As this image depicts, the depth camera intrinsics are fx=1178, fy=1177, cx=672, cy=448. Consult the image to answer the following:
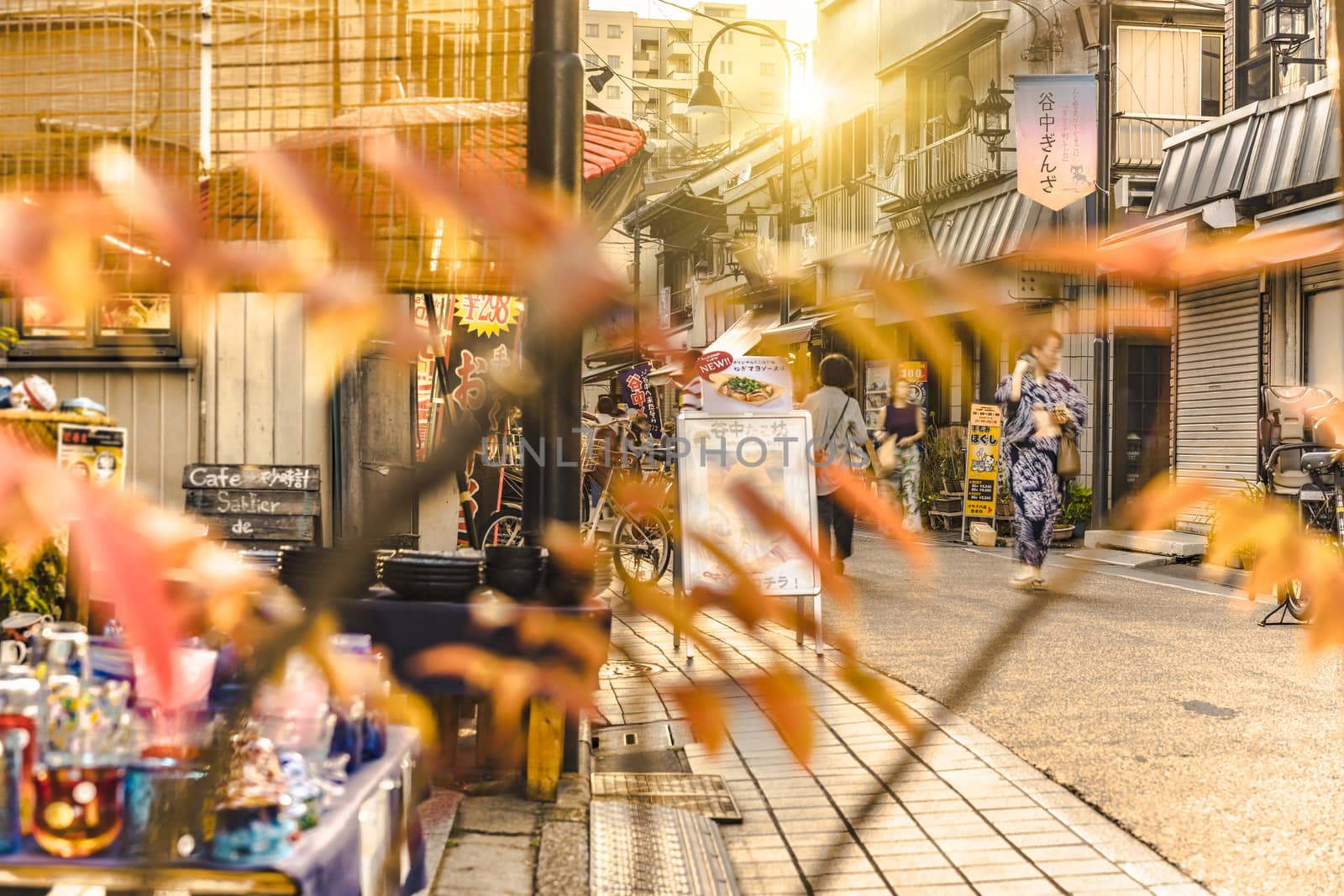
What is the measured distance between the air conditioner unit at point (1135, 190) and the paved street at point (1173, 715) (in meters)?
7.31

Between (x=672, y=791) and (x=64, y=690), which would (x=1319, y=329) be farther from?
(x=64, y=690)

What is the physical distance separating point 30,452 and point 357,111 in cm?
42

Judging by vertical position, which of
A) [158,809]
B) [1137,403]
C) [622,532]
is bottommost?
[622,532]

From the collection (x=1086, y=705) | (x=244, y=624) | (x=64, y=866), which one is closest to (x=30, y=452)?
(x=244, y=624)

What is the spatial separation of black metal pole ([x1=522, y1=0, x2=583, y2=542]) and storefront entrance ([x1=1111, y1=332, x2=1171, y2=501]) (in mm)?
15283

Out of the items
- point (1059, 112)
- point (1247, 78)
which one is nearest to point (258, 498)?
point (1059, 112)

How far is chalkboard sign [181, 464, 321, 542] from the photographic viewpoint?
5.25 meters

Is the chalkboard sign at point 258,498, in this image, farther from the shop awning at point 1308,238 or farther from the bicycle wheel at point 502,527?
the shop awning at point 1308,238

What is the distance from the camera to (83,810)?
2.08 metres

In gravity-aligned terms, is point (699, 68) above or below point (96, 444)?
above

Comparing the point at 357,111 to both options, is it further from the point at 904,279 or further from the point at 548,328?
the point at 904,279

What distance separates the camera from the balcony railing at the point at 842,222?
0.96 m

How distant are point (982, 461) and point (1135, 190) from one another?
4.04m

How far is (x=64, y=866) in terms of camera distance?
6.70 ft
